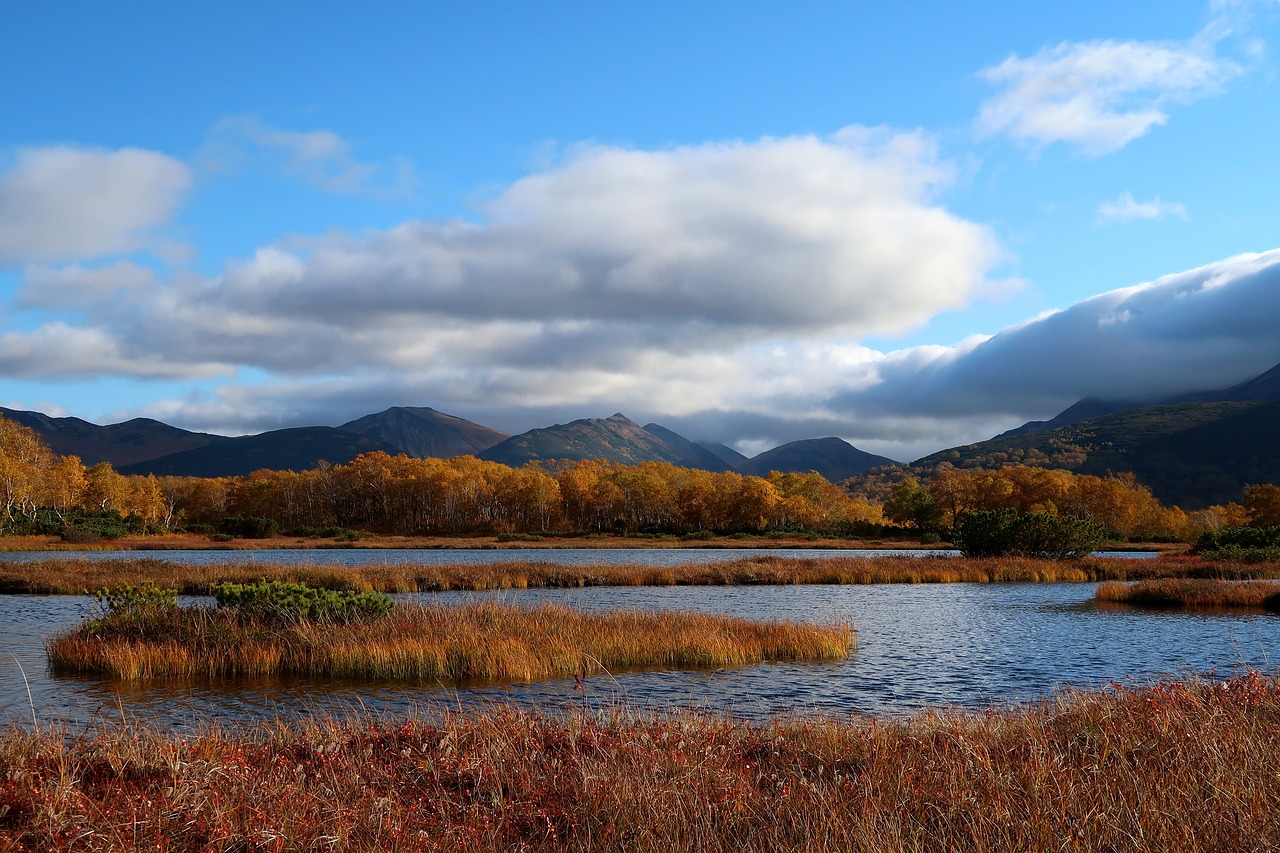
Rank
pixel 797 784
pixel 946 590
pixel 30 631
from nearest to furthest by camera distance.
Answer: pixel 797 784 → pixel 30 631 → pixel 946 590

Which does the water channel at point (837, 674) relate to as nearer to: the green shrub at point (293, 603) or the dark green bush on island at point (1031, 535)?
the green shrub at point (293, 603)

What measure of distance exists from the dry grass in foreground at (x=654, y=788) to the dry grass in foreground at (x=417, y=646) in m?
9.93

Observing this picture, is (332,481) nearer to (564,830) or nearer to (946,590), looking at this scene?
(946,590)

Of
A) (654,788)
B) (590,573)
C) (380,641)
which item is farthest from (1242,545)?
(654,788)

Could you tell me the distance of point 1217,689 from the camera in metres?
13.1

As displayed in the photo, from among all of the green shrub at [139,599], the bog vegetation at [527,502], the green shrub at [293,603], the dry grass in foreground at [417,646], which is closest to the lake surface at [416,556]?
the bog vegetation at [527,502]

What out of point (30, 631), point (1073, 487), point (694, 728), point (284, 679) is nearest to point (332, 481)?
point (1073, 487)

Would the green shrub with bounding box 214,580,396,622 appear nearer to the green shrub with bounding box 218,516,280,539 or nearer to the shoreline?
the shoreline

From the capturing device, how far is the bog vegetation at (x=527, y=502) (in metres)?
112

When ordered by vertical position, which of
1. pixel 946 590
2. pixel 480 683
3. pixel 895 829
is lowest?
pixel 946 590

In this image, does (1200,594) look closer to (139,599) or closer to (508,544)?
(139,599)

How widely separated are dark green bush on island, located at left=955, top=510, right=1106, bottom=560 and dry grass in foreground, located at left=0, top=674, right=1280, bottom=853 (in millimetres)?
60716

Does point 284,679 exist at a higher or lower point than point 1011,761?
lower

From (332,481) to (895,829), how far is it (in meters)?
177
